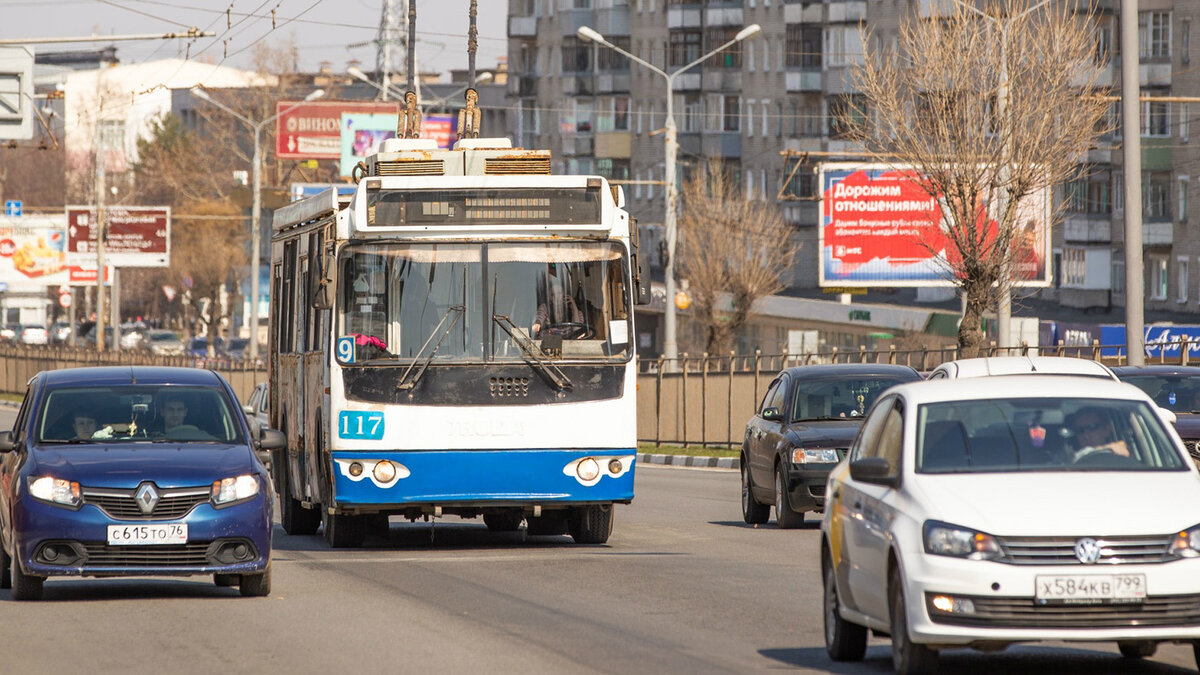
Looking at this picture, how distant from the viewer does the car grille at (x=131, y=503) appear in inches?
529

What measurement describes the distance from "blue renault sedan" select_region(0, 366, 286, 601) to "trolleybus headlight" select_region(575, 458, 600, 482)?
357 centimetres

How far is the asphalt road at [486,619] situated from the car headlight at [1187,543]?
122 centimetres

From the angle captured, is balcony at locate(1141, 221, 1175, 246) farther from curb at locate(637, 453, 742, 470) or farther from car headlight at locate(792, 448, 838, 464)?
car headlight at locate(792, 448, 838, 464)

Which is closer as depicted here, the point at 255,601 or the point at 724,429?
the point at 255,601

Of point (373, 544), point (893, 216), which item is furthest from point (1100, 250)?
point (373, 544)

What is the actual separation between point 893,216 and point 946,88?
52.6 ft

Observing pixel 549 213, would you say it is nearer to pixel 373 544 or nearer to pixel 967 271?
pixel 373 544

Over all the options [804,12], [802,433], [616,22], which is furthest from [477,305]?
[616,22]

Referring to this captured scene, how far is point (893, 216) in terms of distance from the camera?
53.9 m

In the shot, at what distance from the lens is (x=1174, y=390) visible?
21.3 m

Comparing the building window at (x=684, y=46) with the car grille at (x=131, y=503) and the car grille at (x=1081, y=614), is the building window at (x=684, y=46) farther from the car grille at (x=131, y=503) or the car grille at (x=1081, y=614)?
the car grille at (x=1081, y=614)

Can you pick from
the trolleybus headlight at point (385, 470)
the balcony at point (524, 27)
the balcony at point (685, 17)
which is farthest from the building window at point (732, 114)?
the trolleybus headlight at point (385, 470)

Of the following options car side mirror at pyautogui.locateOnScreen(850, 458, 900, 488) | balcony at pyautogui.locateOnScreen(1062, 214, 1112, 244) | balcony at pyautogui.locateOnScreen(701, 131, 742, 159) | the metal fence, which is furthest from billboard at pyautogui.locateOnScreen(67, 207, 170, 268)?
car side mirror at pyautogui.locateOnScreen(850, 458, 900, 488)

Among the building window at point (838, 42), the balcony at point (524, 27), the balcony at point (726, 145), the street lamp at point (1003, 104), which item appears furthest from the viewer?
the balcony at point (524, 27)
